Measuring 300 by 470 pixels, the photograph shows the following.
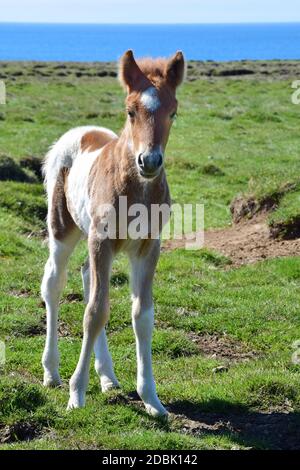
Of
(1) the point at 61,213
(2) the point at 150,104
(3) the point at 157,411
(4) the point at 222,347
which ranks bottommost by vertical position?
(3) the point at 157,411

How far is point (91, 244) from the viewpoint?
7039 millimetres

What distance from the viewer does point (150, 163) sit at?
19.8ft

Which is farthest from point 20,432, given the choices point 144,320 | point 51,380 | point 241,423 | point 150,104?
point 150,104

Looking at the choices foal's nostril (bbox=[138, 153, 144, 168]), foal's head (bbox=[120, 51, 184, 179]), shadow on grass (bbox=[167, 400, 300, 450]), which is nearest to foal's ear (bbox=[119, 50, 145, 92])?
foal's head (bbox=[120, 51, 184, 179])

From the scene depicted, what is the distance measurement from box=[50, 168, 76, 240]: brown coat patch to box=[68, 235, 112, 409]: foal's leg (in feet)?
3.89

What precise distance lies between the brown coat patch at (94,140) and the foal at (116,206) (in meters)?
0.01

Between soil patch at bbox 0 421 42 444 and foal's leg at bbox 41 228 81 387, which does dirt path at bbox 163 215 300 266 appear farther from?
soil patch at bbox 0 421 42 444

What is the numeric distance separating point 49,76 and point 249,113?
1268 inches

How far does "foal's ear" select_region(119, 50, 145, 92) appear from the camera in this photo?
6.63 meters

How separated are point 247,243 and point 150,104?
7.69 meters

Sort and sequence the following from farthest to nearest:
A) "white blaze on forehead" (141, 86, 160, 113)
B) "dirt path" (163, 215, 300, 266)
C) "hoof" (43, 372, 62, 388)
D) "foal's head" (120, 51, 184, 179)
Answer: "dirt path" (163, 215, 300, 266) < "hoof" (43, 372, 62, 388) < "white blaze on forehead" (141, 86, 160, 113) < "foal's head" (120, 51, 184, 179)

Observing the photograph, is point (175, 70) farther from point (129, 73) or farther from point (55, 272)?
point (55, 272)

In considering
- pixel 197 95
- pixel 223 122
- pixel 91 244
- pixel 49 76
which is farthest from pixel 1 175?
pixel 49 76

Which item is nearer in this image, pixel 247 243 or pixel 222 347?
pixel 222 347
